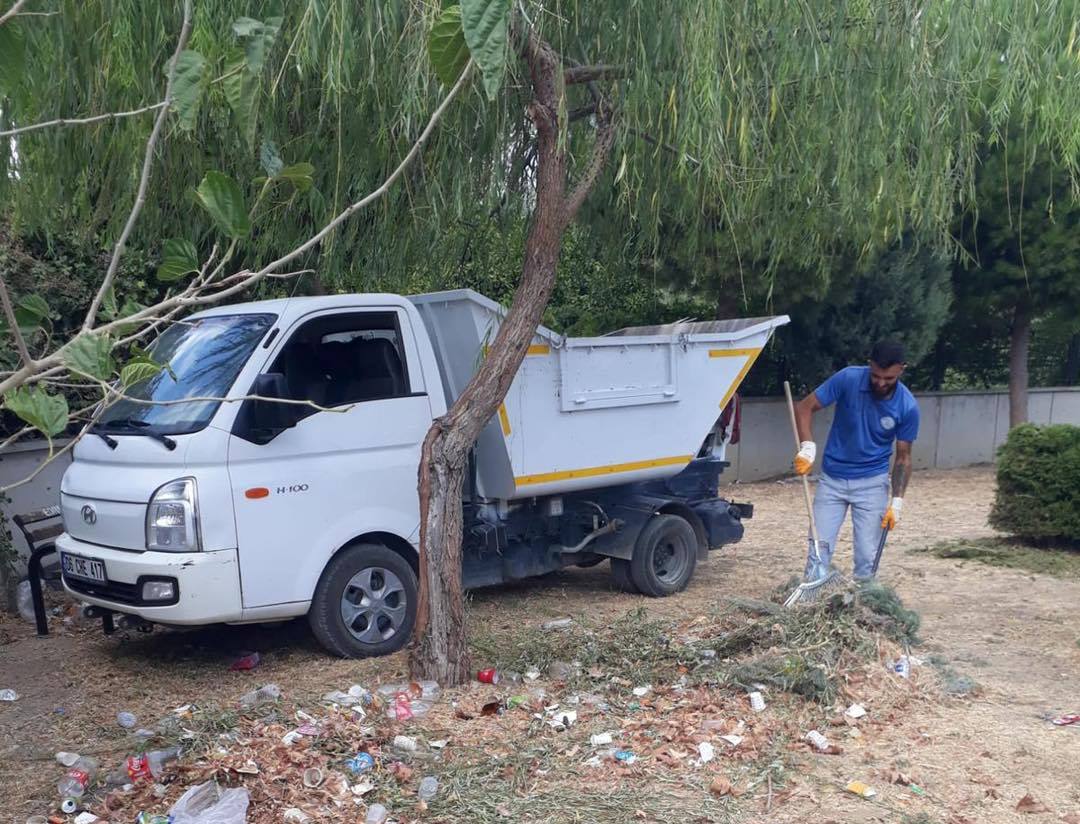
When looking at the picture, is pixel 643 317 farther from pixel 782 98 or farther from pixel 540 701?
pixel 540 701

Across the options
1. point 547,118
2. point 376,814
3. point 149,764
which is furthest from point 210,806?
point 547,118

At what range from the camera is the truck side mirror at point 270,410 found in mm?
5781

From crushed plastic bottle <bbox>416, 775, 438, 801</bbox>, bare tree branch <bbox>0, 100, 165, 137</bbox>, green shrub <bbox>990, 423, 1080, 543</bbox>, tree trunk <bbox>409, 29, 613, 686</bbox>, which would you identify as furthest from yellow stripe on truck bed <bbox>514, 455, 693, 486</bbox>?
bare tree branch <bbox>0, 100, 165, 137</bbox>

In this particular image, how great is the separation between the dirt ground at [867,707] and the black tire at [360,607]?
0.14 metres

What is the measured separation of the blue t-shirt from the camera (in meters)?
6.66

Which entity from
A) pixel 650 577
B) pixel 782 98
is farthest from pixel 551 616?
pixel 782 98

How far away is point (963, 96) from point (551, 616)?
13.8 feet

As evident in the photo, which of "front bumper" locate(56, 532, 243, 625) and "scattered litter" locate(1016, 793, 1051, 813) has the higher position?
"front bumper" locate(56, 532, 243, 625)

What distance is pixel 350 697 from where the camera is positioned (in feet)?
16.7

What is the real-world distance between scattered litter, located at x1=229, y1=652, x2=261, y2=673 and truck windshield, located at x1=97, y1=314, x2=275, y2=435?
143 cm

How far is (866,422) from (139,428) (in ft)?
14.2

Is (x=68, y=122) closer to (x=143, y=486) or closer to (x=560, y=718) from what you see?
(x=143, y=486)

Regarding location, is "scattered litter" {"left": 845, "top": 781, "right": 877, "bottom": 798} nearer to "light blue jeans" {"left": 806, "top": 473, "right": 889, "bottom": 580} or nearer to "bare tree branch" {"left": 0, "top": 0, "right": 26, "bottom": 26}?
"light blue jeans" {"left": 806, "top": 473, "right": 889, "bottom": 580}

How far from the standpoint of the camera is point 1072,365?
18.8 m
